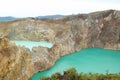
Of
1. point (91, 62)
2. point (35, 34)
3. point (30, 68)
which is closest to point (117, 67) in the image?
point (91, 62)

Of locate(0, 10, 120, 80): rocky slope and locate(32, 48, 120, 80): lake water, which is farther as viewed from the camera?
locate(0, 10, 120, 80): rocky slope

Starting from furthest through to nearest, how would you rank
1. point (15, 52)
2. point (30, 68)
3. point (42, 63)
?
point (42, 63), point (30, 68), point (15, 52)

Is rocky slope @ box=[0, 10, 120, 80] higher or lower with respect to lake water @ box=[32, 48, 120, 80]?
higher

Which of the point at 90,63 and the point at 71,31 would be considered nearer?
the point at 90,63

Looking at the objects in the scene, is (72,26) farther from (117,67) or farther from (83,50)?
(117,67)

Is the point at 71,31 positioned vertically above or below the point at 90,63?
above

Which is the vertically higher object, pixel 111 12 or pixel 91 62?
pixel 111 12

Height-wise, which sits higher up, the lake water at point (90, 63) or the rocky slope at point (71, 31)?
the rocky slope at point (71, 31)

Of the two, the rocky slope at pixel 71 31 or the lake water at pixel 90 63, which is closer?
the lake water at pixel 90 63
